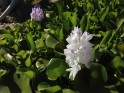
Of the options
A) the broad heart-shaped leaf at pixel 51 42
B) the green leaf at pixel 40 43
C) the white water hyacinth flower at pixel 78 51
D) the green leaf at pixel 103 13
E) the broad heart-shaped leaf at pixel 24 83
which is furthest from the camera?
the green leaf at pixel 103 13

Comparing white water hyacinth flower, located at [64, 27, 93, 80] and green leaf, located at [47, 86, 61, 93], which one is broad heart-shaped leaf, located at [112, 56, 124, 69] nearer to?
white water hyacinth flower, located at [64, 27, 93, 80]

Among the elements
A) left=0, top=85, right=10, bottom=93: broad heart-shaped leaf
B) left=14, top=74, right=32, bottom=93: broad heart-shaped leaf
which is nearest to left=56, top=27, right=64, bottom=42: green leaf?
left=14, top=74, right=32, bottom=93: broad heart-shaped leaf

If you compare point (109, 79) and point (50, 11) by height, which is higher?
point (50, 11)

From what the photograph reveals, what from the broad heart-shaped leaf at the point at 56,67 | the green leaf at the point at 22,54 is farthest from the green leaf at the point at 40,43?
the broad heart-shaped leaf at the point at 56,67

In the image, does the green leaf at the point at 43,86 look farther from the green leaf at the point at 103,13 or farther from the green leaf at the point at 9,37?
the green leaf at the point at 103,13

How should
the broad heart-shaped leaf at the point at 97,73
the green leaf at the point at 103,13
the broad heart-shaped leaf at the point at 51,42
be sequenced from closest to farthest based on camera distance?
the broad heart-shaped leaf at the point at 97,73, the broad heart-shaped leaf at the point at 51,42, the green leaf at the point at 103,13

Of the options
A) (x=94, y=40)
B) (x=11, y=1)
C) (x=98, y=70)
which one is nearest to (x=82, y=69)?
(x=98, y=70)

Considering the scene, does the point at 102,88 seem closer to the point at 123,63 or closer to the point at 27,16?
the point at 123,63
